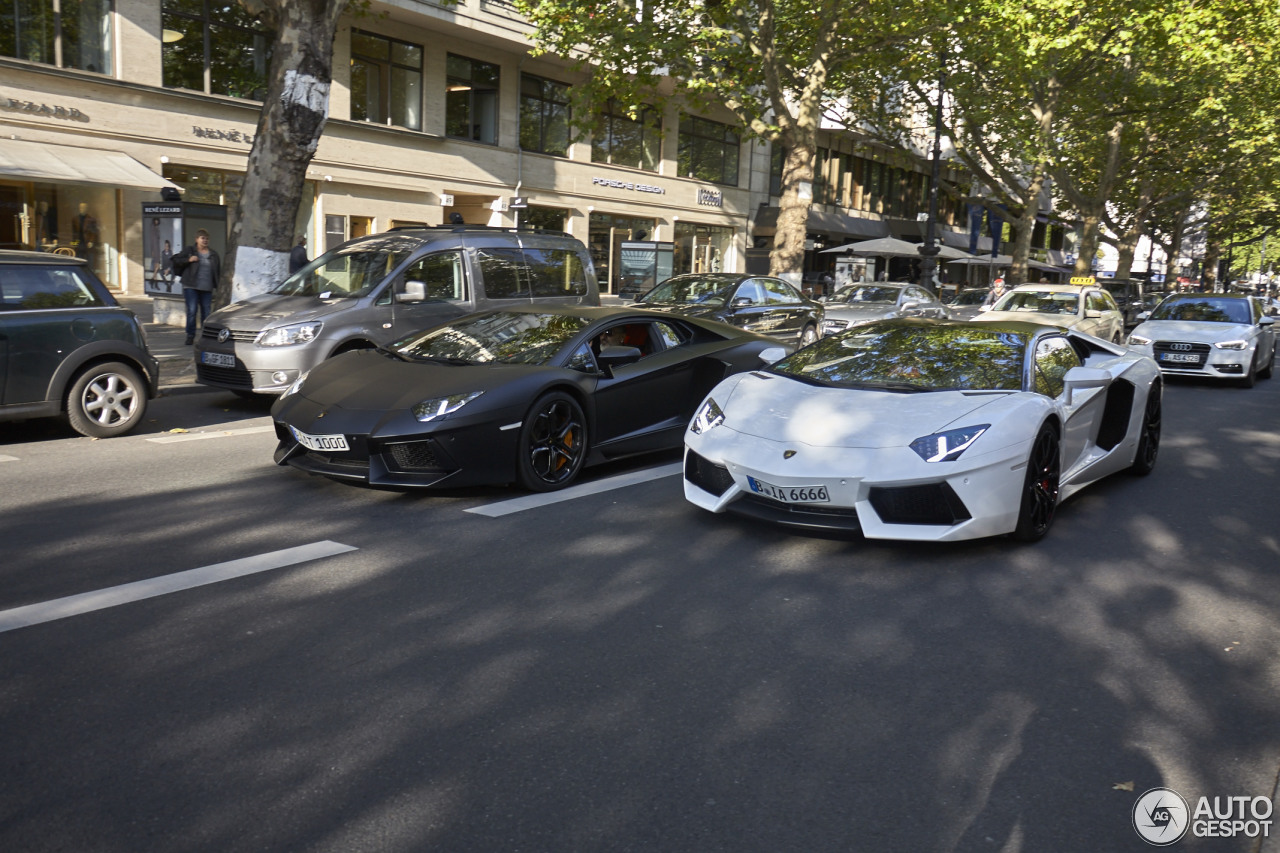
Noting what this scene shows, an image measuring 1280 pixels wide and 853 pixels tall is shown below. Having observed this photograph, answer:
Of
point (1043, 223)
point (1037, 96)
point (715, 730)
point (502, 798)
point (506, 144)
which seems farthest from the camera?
point (1043, 223)

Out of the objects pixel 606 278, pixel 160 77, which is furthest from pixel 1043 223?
pixel 160 77

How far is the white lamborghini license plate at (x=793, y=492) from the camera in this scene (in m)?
5.58

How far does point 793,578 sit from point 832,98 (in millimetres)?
32532

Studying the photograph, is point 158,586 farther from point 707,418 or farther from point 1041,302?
point 1041,302

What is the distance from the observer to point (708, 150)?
37938 mm

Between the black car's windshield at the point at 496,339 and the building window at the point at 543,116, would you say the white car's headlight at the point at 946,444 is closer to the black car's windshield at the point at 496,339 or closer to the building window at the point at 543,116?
the black car's windshield at the point at 496,339

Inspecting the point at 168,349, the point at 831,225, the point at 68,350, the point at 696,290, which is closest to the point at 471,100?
the point at 696,290

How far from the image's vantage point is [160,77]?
21.5 meters

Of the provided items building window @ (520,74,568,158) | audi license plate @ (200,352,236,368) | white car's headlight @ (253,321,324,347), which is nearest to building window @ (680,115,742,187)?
building window @ (520,74,568,158)

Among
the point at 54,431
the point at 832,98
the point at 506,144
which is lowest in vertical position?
the point at 54,431

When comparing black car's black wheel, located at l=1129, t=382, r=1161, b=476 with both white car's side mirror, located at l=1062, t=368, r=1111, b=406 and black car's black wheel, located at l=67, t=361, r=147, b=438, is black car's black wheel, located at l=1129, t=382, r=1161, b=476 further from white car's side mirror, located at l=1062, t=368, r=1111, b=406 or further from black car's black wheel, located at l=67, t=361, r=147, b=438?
black car's black wheel, located at l=67, t=361, r=147, b=438

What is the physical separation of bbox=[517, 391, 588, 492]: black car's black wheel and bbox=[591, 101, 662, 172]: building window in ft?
88.0

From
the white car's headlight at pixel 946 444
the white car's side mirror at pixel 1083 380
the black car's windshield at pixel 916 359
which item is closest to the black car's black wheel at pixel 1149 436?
the white car's side mirror at pixel 1083 380

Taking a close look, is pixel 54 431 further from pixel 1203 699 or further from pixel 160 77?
pixel 160 77
